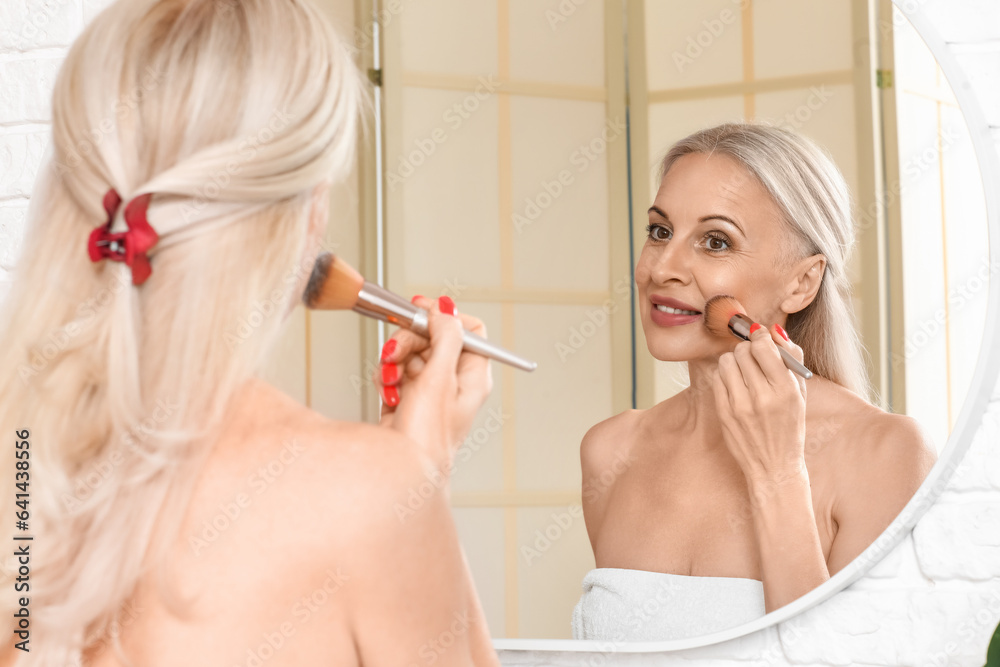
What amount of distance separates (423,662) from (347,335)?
1.23 ft

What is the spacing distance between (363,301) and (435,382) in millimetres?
117

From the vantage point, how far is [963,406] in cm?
79

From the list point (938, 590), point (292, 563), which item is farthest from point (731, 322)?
point (292, 563)

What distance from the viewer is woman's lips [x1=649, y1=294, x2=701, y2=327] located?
0.82m

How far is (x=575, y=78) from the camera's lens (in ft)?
2.83

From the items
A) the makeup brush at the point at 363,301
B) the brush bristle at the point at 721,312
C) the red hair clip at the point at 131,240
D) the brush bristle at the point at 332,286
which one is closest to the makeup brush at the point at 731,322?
the brush bristle at the point at 721,312

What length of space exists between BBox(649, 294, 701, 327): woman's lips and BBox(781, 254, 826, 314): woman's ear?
0.27ft

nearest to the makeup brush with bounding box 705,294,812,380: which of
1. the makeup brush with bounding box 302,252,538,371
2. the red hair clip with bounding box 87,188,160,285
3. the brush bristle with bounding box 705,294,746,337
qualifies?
the brush bristle with bounding box 705,294,746,337

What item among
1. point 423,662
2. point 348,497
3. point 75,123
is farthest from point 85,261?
point 423,662

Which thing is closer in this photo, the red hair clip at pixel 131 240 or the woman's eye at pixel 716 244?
the red hair clip at pixel 131 240

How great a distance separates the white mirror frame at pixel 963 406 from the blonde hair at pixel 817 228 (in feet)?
0.32

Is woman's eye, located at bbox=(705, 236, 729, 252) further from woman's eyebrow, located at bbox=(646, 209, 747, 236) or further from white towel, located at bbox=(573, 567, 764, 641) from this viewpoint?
white towel, located at bbox=(573, 567, 764, 641)

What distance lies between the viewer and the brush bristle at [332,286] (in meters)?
0.73

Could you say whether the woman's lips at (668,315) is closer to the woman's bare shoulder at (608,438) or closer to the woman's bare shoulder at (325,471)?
the woman's bare shoulder at (608,438)
